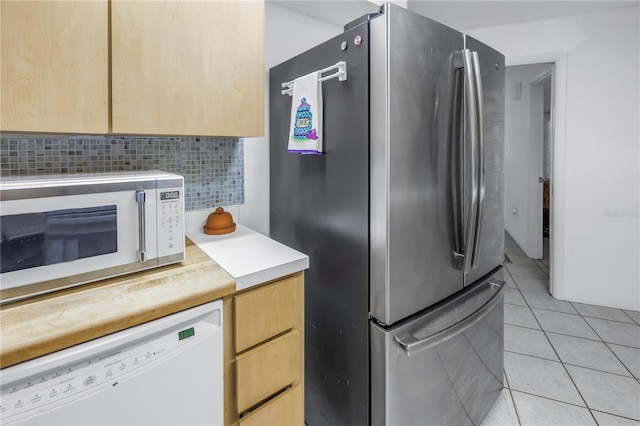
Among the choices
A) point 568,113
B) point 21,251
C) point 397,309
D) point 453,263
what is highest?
point 568,113

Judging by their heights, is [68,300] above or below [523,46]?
below

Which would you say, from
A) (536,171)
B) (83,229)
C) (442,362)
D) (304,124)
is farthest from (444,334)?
(536,171)

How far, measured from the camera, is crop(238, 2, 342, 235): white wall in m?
1.85

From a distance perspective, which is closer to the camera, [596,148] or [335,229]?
[335,229]

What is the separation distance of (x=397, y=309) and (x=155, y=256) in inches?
33.0

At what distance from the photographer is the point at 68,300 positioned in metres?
0.89

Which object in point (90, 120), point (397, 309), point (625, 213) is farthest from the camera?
point (625, 213)

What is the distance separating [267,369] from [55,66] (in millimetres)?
1109

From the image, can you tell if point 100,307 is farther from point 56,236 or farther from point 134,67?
point 134,67

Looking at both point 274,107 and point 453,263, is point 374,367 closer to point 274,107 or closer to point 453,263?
point 453,263

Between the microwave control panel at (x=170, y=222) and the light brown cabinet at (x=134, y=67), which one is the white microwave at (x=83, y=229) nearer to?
the microwave control panel at (x=170, y=222)

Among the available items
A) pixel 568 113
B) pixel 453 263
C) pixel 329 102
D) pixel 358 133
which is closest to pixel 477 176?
pixel 453 263

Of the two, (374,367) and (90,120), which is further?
(374,367)

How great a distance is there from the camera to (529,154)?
4.30 metres
